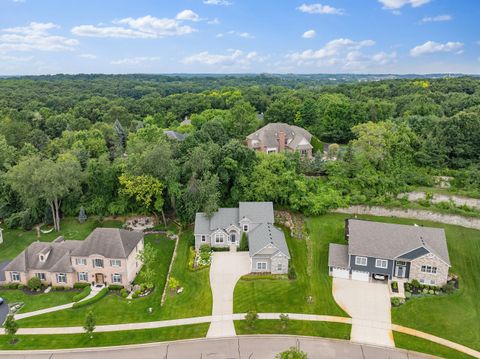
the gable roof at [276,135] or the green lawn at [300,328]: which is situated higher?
the gable roof at [276,135]

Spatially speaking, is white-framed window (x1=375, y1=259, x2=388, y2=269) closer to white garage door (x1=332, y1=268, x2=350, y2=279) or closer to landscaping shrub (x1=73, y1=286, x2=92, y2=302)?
white garage door (x1=332, y1=268, x2=350, y2=279)

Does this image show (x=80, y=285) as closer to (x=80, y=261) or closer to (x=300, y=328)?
(x=80, y=261)

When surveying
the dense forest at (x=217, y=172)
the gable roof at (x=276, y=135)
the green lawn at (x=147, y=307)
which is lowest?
the green lawn at (x=147, y=307)

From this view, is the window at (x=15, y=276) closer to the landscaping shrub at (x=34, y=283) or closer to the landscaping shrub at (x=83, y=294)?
the landscaping shrub at (x=34, y=283)

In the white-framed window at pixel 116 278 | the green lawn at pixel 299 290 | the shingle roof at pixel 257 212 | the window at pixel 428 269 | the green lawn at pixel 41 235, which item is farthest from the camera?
the green lawn at pixel 41 235

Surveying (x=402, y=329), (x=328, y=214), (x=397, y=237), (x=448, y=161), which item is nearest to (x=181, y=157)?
(x=328, y=214)

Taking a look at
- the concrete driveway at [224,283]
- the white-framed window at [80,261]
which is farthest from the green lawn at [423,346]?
the white-framed window at [80,261]

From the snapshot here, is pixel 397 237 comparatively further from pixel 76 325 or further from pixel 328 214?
pixel 76 325
